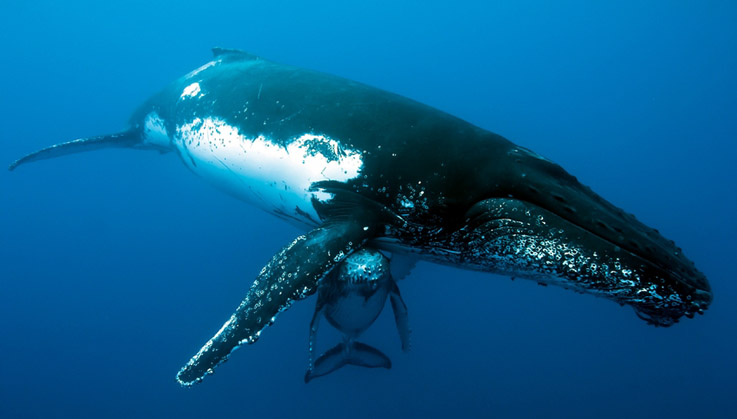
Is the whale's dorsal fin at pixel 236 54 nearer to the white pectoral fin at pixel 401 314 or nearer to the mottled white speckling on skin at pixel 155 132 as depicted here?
the mottled white speckling on skin at pixel 155 132

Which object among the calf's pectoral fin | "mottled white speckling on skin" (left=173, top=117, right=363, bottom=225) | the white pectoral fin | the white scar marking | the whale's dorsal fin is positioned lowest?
the calf's pectoral fin

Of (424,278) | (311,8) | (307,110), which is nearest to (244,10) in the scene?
(311,8)

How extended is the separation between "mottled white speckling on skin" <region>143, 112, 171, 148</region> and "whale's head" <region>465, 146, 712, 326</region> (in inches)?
270

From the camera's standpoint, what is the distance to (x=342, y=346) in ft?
22.8

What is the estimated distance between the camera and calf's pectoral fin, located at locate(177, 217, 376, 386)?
12.3ft

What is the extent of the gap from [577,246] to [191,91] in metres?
6.73

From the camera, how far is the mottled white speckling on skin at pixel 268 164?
501 cm

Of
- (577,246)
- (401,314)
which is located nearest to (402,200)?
(577,246)

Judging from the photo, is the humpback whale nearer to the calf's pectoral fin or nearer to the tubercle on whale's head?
the calf's pectoral fin

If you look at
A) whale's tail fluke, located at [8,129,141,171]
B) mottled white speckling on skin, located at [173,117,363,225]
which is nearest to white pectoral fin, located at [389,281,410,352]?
mottled white speckling on skin, located at [173,117,363,225]

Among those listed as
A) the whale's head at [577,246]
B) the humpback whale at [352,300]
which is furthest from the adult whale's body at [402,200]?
the humpback whale at [352,300]

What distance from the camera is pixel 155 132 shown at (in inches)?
349

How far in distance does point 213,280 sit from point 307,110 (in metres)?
15.1

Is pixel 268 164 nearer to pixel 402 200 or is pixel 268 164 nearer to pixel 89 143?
pixel 402 200
